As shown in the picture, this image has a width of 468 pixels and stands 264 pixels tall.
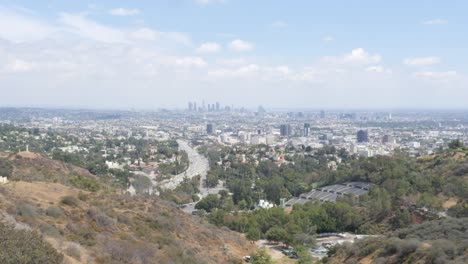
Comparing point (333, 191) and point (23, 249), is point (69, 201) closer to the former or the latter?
point (23, 249)

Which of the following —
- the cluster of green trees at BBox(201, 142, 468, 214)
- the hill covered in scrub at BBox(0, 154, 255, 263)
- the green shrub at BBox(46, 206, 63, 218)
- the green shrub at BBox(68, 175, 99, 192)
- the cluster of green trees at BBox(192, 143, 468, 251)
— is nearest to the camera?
the hill covered in scrub at BBox(0, 154, 255, 263)

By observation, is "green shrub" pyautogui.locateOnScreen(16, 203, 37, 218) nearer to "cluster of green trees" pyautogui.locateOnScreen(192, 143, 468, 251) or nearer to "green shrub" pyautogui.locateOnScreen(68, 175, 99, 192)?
"green shrub" pyautogui.locateOnScreen(68, 175, 99, 192)

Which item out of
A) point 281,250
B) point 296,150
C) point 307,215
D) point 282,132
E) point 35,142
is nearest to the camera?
point 281,250

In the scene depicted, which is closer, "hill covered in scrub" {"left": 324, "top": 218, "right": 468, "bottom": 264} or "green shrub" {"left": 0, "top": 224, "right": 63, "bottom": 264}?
"green shrub" {"left": 0, "top": 224, "right": 63, "bottom": 264}

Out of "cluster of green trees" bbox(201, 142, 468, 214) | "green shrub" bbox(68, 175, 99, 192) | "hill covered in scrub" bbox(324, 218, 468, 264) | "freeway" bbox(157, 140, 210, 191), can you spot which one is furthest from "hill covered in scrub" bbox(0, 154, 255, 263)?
"freeway" bbox(157, 140, 210, 191)

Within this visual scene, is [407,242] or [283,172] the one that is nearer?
[407,242]

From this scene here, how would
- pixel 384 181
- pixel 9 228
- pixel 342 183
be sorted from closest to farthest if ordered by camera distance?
pixel 9 228 → pixel 384 181 → pixel 342 183

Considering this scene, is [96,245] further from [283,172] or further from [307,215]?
[283,172]

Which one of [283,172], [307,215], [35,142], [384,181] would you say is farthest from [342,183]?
[35,142]

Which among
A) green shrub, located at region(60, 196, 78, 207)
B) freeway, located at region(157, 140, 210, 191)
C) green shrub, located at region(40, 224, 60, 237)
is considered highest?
green shrub, located at region(40, 224, 60, 237)

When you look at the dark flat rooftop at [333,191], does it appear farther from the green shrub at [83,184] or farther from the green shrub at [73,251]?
the green shrub at [73,251]
